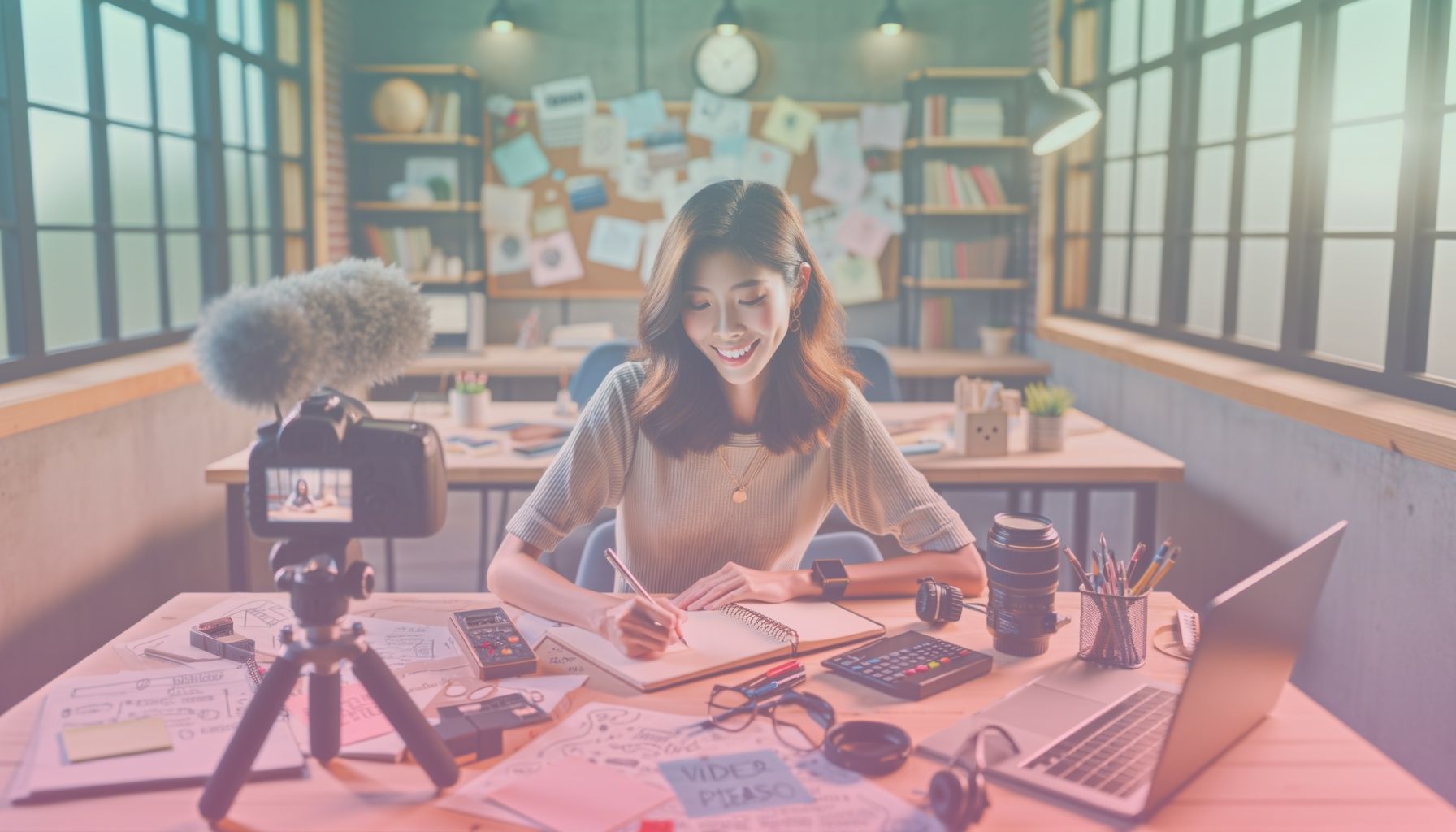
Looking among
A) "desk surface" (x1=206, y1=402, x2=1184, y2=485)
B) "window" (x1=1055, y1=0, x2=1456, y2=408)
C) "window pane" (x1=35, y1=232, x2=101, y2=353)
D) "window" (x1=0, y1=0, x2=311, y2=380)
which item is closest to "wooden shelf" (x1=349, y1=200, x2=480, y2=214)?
"window" (x1=0, y1=0, x2=311, y2=380)

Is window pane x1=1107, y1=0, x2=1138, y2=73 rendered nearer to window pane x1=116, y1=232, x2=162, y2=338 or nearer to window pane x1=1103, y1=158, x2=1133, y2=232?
window pane x1=1103, y1=158, x2=1133, y2=232

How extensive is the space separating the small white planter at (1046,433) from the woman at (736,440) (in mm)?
Answer: 1148

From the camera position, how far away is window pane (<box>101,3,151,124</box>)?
325 centimetres

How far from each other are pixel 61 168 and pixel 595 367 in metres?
1.54

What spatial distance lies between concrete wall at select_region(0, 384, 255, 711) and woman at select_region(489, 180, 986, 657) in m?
1.02

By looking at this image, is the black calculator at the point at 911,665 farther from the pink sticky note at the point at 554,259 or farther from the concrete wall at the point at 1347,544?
the pink sticky note at the point at 554,259

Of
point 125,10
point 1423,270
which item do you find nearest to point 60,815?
point 1423,270

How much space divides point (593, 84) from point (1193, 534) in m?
3.54

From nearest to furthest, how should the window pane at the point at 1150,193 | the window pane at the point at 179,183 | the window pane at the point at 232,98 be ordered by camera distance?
1. the window pane at the point at 179,183
2. the window pane at the point at 232,98
3. the window pane at the point at 1150,193

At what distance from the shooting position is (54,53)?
2955 millimetres

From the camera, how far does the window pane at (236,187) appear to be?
4.07 metres

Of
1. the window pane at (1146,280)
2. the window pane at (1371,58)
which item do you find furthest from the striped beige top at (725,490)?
the window pane at (1146,280)

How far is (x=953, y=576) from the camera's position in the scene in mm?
1653

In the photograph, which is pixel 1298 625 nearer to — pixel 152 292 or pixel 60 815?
pixel 60 815
